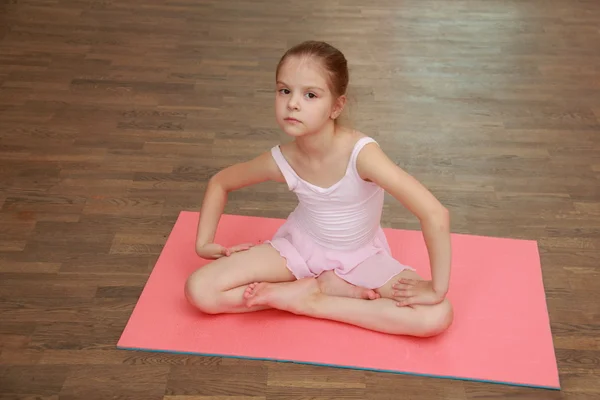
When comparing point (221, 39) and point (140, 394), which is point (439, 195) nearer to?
point (140, 394)

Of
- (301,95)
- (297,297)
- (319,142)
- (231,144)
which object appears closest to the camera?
(301,95)

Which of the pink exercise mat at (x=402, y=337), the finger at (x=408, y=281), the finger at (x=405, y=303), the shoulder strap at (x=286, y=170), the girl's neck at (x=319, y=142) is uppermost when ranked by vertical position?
the girl's neck at (x=319, y=142)

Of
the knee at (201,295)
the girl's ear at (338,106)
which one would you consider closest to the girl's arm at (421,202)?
the girl's ear at (338,106)

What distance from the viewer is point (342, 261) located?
1756 millimetres

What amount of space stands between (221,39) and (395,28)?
842mm

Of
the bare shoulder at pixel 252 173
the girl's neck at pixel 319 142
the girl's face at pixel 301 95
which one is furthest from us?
the bare shoulder at pixel 252 173

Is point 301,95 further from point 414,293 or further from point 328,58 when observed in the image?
point 414,293

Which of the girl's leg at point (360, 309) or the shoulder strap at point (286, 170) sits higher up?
the shoulder strap at point (286, 170)

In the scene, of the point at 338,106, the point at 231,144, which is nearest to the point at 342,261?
the point at 338,106

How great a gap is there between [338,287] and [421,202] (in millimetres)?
336

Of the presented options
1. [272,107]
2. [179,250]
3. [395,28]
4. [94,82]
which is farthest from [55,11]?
[179,250]

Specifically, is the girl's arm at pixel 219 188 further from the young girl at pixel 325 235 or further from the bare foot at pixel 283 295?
the bare foot at pixel 283 295

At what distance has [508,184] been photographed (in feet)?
7.48

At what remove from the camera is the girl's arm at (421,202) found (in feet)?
5.11
